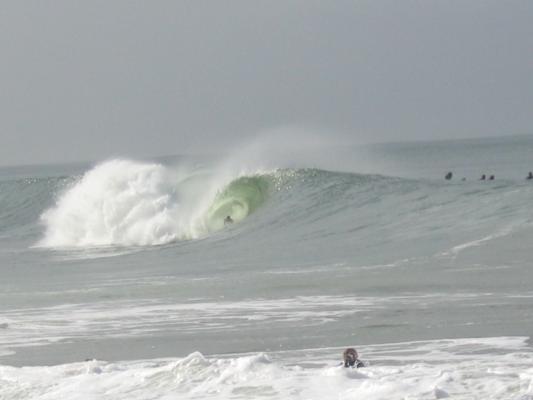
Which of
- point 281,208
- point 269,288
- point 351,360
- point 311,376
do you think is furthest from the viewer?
point 281,208

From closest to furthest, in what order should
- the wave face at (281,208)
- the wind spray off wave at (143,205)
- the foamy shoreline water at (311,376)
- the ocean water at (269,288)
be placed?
the foamy shoreline water at (311,376), the ocean water at (269,288), the wave face at (281,208), the wind spray off wave at (143,205)

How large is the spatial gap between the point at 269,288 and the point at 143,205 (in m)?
18.1

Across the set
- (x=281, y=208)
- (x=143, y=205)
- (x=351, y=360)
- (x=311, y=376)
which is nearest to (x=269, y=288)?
(x=351, y=360)

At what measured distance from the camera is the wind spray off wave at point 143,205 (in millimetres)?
35969

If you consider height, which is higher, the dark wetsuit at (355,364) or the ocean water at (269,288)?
the ocean water at (269,288)

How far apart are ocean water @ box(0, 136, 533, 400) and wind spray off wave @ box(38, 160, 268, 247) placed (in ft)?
0.26

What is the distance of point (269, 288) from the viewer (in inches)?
795

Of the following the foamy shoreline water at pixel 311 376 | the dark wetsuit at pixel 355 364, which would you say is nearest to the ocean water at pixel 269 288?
the foamy shoreline water at pixel 311 376

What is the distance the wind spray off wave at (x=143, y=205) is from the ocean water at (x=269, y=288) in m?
0.08

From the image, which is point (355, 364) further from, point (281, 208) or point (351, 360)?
point (281, 208)

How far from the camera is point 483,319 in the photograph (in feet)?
50.0

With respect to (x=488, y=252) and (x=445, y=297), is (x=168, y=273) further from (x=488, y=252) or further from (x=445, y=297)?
(x=445, y=297)

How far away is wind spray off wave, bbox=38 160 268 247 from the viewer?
35969 mm

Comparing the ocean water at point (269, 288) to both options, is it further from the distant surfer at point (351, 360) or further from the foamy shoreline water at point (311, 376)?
the distant surfer at point (351, 360)
